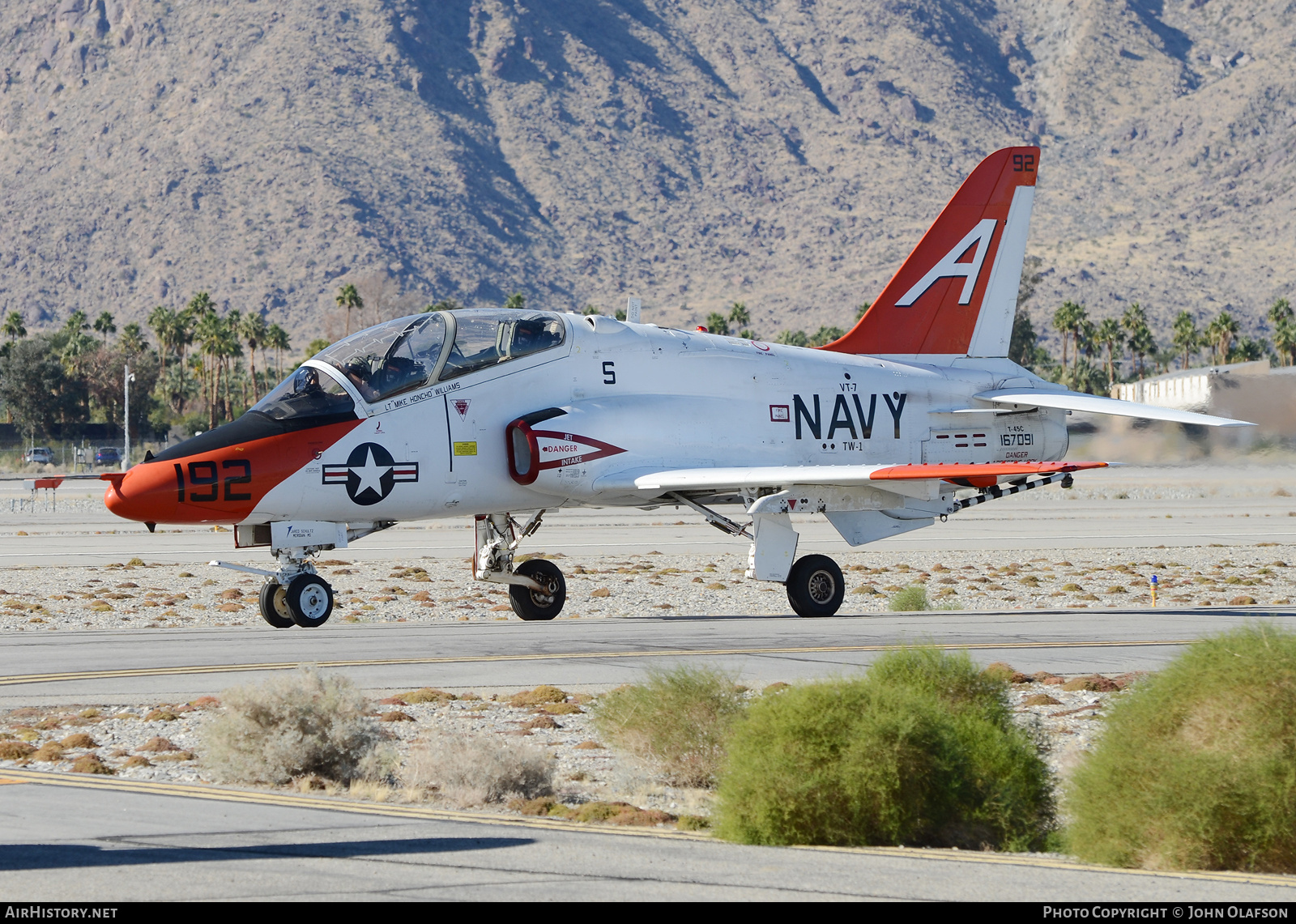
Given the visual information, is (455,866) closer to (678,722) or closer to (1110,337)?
(678,722)

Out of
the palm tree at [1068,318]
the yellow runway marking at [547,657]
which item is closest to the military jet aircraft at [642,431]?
the yellow runway marking at [547,657]

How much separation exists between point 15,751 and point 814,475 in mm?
11442

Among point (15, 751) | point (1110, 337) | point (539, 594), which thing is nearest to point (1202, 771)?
point (15, 751)

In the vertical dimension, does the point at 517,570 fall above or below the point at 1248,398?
below

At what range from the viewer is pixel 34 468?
318ft

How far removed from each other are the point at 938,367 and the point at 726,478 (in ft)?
20.4

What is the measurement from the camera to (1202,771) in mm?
8773

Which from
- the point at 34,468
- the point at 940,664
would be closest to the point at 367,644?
the point at 940,664

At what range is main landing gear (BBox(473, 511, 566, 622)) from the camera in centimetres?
2239

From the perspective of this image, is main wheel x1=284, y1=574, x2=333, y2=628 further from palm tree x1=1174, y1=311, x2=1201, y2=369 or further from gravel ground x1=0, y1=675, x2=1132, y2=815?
palm tree x1=1174, y1=311, x2=1201, y2=369

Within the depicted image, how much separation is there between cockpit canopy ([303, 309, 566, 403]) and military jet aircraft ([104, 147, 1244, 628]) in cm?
3

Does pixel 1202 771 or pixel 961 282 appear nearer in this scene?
pixel 1202 771

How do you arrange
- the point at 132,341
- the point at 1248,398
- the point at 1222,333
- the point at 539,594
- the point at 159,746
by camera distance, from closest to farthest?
the point at 159,746 < the point at 539,594 < the point at 1248,398 < the point at 1222,333 < the point at 132,341
